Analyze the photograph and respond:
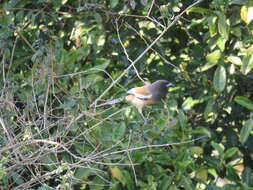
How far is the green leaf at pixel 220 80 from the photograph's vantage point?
5.47m

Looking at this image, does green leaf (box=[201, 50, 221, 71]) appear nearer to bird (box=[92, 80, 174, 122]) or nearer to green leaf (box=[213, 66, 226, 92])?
green leaf (box=[213, 66, 226, 92])

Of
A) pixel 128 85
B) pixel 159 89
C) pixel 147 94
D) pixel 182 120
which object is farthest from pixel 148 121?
pixel 128 85

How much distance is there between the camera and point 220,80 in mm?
5496

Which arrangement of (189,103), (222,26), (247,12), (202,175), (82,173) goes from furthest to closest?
(189,103) < (202,175) < (222,26) < (247,12) < (82,173)

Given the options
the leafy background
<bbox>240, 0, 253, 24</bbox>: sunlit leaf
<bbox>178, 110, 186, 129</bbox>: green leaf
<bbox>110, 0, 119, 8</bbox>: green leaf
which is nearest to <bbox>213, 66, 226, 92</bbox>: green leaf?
the leafy background

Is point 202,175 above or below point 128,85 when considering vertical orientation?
below

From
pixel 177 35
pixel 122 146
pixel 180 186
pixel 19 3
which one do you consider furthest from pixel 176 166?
pixel 19 3

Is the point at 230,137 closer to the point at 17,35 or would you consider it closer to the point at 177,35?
the point at 177,35

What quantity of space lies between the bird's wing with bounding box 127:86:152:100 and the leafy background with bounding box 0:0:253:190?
12 cm

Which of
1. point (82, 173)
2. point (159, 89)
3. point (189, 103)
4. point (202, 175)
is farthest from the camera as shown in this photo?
point (189, 103)

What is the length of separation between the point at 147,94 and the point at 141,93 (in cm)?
5

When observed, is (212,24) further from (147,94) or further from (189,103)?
(189,103)

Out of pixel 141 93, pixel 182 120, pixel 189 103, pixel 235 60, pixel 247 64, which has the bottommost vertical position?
pixel 189 103

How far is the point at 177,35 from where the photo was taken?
20.9ft
